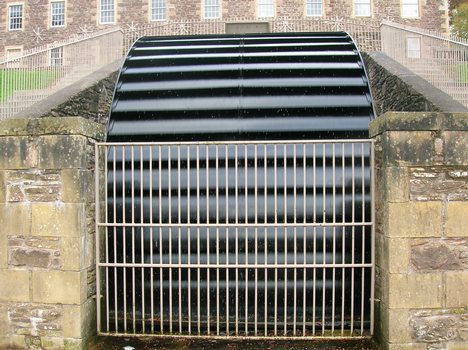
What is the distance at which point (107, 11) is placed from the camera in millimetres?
32875

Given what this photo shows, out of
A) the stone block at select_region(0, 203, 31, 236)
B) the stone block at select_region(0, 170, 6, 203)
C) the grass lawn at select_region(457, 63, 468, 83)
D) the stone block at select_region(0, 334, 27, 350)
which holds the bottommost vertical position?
the stone block at select_region(0, 334, 27, 350)

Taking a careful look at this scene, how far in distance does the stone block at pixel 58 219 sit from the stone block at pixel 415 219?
10.0 feet

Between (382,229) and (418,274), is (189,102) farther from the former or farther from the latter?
(418,274)

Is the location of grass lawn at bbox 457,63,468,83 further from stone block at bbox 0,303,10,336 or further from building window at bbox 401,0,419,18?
building window at bbox 401,0,419,18

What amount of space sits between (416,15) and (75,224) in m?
33.8

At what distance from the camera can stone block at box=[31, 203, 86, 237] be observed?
14.5 ft

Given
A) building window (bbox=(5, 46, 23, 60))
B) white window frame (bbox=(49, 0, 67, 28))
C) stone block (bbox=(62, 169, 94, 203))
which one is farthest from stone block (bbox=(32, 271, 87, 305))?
building window (bbox=(5, 46, 23, 60))

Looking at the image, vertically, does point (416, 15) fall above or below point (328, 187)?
above

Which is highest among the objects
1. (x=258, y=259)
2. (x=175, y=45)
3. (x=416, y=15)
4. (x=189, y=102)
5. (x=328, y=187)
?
(x=416, y=15)

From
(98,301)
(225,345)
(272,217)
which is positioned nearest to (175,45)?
(272,217)

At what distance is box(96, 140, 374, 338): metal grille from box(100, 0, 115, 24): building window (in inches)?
1209

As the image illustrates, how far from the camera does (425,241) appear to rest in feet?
13.8

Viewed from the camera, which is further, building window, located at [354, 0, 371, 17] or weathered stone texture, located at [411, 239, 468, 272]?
building window, located at [354, 0, 371, 17]

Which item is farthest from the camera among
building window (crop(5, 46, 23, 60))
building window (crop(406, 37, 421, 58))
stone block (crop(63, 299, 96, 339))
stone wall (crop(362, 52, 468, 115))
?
building window (crop(5, 46, 23, 60))
